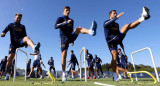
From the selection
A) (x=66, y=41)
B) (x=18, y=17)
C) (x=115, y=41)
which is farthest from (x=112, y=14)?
(x=18, y=17)

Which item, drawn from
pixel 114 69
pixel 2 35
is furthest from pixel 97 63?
pixel 2 35

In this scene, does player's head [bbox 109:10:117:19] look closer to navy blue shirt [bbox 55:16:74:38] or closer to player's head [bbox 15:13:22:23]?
navy blue shirt [bbox 55:16:74:38]

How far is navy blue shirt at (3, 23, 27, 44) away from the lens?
4.65 m

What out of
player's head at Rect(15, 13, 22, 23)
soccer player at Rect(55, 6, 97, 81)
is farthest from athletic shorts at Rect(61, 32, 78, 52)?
player's head at Rect(15, 13, 22, 23)

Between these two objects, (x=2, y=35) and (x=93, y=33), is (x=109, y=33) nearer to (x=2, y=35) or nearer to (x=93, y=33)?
(x=93, y=33)

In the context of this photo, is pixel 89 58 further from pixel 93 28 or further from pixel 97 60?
pixel 93 28

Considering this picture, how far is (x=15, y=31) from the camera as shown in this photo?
4.69m

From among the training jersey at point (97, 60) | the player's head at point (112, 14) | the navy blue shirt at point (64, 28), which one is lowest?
the training jersey at point (97, 60)

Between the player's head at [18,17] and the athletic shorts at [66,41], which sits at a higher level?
the player's head at [18,17]

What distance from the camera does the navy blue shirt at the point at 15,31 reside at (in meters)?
4.65

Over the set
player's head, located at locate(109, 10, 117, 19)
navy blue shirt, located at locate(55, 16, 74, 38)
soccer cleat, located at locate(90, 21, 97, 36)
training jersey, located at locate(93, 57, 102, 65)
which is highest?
player's head, located at locate(109, 10, 117, 19)

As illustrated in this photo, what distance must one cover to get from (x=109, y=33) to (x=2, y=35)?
3512 millimetres

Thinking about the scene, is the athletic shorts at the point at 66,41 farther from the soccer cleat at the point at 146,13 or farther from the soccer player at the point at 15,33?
the soccer cleat at the point at 146,13

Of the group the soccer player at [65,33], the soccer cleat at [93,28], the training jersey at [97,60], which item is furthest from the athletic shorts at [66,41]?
the training jersey at [97,60]
